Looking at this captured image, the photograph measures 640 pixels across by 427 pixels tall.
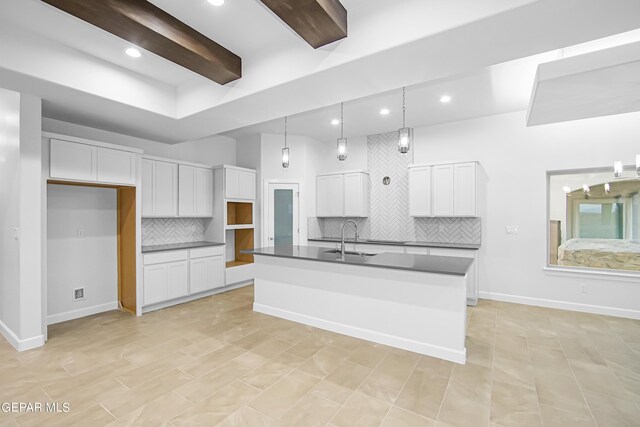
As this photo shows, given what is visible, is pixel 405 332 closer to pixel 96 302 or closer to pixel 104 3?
pixel 104 3

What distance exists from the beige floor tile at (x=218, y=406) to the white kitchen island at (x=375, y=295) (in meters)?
1.41

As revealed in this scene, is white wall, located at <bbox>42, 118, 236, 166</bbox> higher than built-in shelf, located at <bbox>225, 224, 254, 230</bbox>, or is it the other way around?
white wall, located at <bbox>42, 118, 236, 166</bbox>

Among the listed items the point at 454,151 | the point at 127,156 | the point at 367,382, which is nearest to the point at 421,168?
the point at 454,151

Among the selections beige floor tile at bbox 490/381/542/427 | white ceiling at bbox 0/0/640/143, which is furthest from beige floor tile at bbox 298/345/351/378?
white ceiling at bbox 0/0/640/143

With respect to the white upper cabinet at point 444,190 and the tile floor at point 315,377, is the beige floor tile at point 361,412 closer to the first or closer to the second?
the tile floor at point 315,377

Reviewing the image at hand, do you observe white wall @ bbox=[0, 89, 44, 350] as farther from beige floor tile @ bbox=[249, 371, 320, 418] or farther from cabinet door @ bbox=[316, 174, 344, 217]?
cabinet door @ bbox=[316, 174, 344, 217]

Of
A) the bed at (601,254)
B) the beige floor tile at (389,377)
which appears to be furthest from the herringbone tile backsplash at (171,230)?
the bed at (601,254)

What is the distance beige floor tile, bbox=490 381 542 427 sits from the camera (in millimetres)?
2066

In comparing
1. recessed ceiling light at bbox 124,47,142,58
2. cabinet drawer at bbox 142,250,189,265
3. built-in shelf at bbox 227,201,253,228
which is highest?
recessed ceiling light at bbox 124,47,142,58

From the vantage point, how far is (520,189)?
15.5 ft

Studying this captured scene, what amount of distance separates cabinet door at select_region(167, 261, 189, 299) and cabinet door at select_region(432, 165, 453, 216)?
13.6 ft

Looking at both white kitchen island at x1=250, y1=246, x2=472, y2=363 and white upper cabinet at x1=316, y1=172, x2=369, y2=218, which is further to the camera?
white upper cabinet at x1=316, y1=172, x2=369, y2=218

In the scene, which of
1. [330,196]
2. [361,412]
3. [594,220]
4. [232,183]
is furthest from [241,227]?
[594,220]

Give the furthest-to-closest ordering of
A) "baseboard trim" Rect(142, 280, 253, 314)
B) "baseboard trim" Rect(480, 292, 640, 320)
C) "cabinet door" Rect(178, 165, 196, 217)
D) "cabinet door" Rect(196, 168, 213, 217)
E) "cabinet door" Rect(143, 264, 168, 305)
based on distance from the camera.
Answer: "cabinet door" Rect(196, 168, 213, 217), "cabinet door" Rect(178, 165, 196, 217), "baseboard trim" Rect(142, 280, 253, 314), "cabinet door" Rect(143, 264, 168, 305), "baseboard trim" Rect(480, 292, 640, 320)
